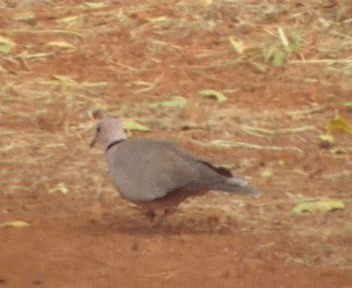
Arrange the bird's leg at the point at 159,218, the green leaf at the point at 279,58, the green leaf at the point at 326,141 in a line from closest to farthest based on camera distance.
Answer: the bird's leg at the point at 159,218 < the green leaf at the point at 326,141 < the green leaf at the point at 279,58

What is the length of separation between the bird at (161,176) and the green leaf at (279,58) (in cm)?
325

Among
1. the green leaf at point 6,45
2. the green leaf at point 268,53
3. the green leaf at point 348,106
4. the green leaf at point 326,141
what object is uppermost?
the green leaf at point 326,141

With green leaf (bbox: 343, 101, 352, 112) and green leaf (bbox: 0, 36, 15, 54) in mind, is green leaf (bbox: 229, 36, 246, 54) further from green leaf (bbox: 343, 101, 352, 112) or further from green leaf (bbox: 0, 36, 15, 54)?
green leaf (bbox: 0, 36, 15, 54)

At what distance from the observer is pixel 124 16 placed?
10344 millimetres

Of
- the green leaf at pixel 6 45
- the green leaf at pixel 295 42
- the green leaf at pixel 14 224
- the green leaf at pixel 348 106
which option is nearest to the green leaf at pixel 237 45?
the green leaf at pixel 295 42

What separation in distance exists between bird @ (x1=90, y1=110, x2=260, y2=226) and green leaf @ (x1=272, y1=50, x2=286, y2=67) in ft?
10.7

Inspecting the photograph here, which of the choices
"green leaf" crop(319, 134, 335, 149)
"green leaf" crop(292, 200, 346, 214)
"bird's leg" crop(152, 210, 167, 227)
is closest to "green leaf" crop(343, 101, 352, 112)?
"green leaf" crop(319, 134, 335, 149)

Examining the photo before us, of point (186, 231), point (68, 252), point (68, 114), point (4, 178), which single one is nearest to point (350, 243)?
point (186, 231)

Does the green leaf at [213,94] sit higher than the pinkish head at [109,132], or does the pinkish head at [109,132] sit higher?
the pinkish head at [109,132]

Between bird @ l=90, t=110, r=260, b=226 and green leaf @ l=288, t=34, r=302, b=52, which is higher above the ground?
bird @ l=90, t=110, r=260, b=226

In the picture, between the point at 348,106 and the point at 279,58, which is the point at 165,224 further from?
the point at 279,58

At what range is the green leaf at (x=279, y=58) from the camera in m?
9.29

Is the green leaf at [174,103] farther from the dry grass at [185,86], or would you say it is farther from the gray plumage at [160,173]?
the gray plumage at [160,173]

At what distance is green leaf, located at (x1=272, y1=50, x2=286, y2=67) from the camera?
9289 mm
